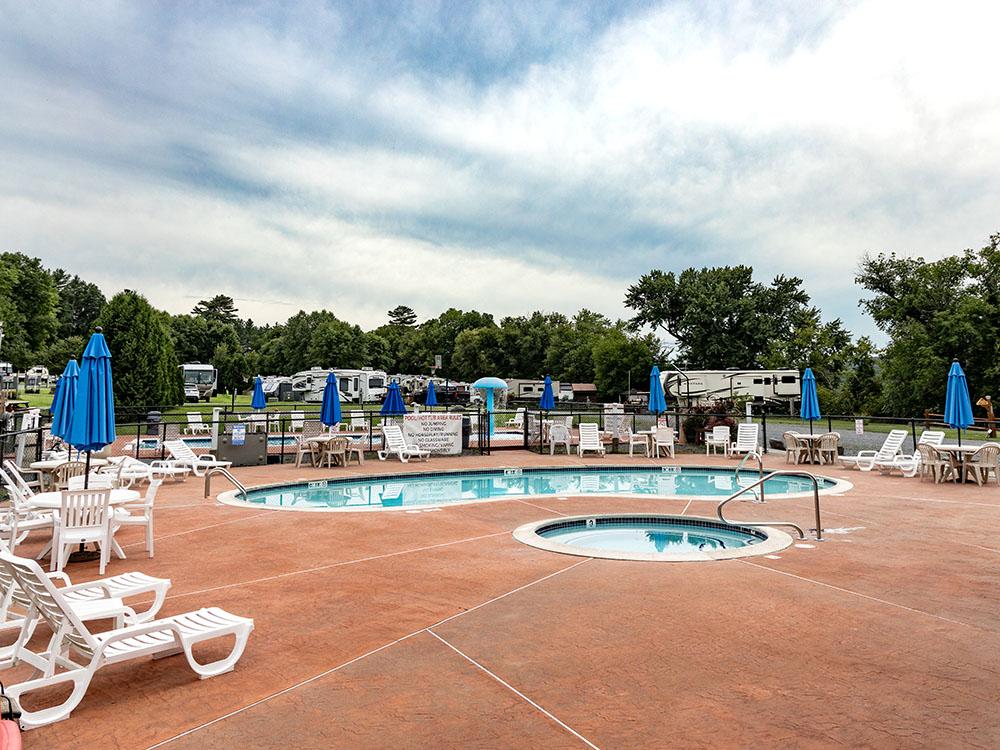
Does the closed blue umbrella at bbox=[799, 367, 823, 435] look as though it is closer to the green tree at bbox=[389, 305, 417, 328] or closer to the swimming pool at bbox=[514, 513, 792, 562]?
the swimming pool at bbox=[514, 513, 792, 562]

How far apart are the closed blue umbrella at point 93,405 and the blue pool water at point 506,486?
15.8 feet

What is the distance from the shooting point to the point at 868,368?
39.5m

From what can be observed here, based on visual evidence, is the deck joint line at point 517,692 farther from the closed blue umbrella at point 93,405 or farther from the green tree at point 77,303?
the green tree at point 77,303

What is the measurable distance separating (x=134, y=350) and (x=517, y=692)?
28.0m

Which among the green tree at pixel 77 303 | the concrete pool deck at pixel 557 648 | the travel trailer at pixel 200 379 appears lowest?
the concrete pool deck at pixel 557 648

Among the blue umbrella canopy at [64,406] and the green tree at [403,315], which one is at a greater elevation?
the green tree at [403,315]

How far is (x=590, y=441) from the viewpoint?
711 inches

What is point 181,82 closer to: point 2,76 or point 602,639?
point 2,76

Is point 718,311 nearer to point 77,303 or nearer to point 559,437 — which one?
point 559,437

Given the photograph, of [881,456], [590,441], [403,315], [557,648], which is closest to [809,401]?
[881,456]

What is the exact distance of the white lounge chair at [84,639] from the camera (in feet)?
10.6

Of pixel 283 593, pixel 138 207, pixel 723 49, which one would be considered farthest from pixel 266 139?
pixel 283 593

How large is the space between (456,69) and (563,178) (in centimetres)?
766

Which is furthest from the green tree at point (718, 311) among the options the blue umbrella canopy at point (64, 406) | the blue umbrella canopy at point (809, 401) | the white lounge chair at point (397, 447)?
the blue umbrella canopy at point (64, 406)
